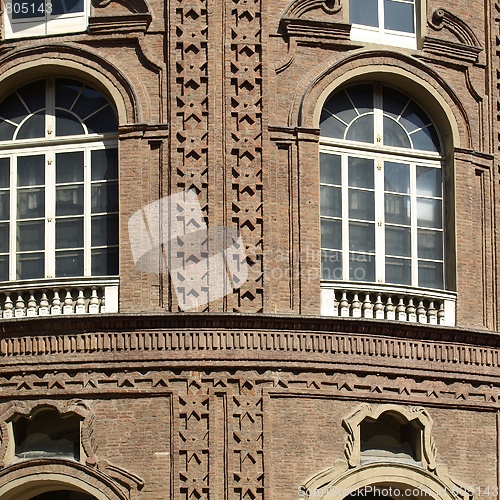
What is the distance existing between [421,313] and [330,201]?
242 centimetres

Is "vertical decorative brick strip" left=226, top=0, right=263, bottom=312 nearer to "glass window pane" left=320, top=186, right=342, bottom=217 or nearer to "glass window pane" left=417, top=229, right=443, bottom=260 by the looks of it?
"glass window pane" left=320, top=186, right=342, bottom=217

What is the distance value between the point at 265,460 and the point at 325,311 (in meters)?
2.69

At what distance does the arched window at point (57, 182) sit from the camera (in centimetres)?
2994

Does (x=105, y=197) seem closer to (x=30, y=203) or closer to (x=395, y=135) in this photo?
(x=30, y=203)

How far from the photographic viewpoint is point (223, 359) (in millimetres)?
28438

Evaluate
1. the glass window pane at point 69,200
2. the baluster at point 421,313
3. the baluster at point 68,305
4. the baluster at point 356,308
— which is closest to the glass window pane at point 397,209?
the baluster at point 421,313

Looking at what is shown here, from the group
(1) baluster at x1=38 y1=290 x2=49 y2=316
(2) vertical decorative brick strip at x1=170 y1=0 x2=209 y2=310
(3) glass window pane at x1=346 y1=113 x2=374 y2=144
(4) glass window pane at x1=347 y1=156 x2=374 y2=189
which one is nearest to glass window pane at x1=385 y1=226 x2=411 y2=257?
(4) glass window pane at x1=347 y1=156 x2=374 y2=189

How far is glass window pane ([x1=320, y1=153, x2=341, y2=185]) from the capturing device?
30312mm

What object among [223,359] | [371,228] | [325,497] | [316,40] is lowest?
[325,497]

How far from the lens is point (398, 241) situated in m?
30.6

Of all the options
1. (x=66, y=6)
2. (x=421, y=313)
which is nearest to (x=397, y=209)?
(x=421, y=313)

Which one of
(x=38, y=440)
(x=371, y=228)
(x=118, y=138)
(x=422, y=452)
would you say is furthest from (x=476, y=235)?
(x=38, y=440)

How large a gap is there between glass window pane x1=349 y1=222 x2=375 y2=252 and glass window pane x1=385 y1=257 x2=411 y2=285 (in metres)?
0.39

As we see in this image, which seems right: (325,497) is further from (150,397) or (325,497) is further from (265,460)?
(150,397)
